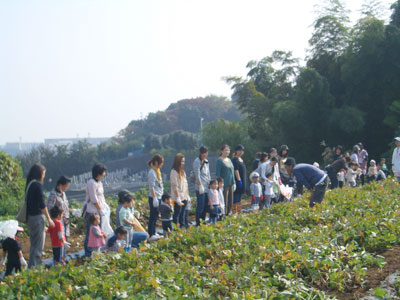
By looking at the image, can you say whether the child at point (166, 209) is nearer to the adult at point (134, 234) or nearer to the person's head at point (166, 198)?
the person's head at point (166, 198)

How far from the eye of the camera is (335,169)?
1039cm

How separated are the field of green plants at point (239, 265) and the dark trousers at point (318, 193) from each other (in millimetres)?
1243

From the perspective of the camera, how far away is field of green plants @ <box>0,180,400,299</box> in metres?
4.44

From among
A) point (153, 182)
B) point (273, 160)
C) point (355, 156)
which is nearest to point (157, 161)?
point (153, 182)

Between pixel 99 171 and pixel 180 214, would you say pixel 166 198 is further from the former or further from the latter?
pixel 99 171

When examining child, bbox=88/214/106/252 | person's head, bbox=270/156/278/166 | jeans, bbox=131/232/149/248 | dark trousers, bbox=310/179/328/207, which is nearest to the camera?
child, bbox=88/214/106/252

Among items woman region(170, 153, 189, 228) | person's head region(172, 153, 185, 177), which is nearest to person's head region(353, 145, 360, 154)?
woman region(170, 153, 189, 228)

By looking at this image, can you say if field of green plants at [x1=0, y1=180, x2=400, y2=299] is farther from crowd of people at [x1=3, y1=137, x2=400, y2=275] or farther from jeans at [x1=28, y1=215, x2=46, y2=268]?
jeans at [x1=28, y1=215, x2=46, y2=268]

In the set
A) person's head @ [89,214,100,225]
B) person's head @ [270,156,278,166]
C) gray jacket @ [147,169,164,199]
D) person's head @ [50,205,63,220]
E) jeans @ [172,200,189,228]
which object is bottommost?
jeans @ [172,200,189,228]

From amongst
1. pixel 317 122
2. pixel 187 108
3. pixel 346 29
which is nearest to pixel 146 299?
pixel 317 122

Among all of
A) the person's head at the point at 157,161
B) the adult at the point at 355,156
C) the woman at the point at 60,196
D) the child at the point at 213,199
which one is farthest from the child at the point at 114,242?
the adult at the point at 355,156

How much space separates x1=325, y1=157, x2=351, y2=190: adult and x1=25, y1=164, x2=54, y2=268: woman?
615 centimetres

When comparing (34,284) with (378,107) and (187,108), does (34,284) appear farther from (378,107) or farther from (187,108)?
(187,108)

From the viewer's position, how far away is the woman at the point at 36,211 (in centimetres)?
649
